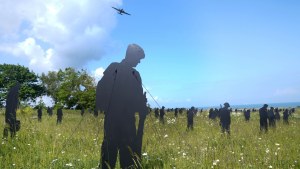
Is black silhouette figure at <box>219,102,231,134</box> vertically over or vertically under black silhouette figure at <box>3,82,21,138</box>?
under

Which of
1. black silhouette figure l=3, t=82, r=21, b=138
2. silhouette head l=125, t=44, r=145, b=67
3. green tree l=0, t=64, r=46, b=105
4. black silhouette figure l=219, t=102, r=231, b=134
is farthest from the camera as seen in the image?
green tree l=0, t=64, r=46, b=105

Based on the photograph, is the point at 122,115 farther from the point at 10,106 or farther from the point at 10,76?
the point at 10,76

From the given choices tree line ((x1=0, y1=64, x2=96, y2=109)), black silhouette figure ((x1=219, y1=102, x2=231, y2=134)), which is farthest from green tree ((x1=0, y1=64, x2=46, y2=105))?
black silhouette figure ((x1=219, y1=102, x2=231, y2=134))

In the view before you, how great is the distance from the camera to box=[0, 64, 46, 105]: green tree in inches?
2800

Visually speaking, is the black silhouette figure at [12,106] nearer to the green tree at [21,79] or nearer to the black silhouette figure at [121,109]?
the black silhouette figure at [121,109]

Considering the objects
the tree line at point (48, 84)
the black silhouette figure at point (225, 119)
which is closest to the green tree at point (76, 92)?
the tree line at point (48, 84)

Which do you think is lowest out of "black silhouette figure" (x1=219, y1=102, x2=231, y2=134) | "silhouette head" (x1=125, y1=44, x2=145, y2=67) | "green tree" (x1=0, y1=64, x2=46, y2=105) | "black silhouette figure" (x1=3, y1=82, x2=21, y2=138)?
"black silhouette figure" (x1=219, y1=102, x2=231, y2=134)

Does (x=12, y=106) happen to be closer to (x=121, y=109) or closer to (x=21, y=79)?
(x=121, y=109)

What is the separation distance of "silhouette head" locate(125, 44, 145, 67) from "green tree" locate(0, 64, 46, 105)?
66877 millimetres

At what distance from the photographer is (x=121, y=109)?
6.65m

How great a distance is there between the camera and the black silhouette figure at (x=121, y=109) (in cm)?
659

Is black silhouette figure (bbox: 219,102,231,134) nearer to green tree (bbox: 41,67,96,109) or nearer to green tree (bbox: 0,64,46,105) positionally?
green tree (bbox: 41,67,96,109)

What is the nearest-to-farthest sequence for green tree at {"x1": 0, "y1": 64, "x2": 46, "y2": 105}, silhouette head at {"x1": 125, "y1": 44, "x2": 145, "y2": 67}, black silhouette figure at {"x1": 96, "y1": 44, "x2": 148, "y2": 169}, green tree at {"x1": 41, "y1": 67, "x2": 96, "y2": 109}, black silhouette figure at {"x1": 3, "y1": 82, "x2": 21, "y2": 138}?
black silhouette figure at {"x1": 96, "y1": 44, "x2": 148, "y2": 169} < silhouette head at {"x1": 125, "y1": 44, "x2": 145, "y2": 67} < black silhouette figure at {"x1": 3, "y1": 82, "x2": 21, "y2": 138} < green tree at {"x1": 41, "y1": 67, "x2": 96, "y2": 109} < green tree at {"x1": 0, "y1": 64, "x2": 46, "y2": 105}

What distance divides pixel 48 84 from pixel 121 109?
8263 cm
